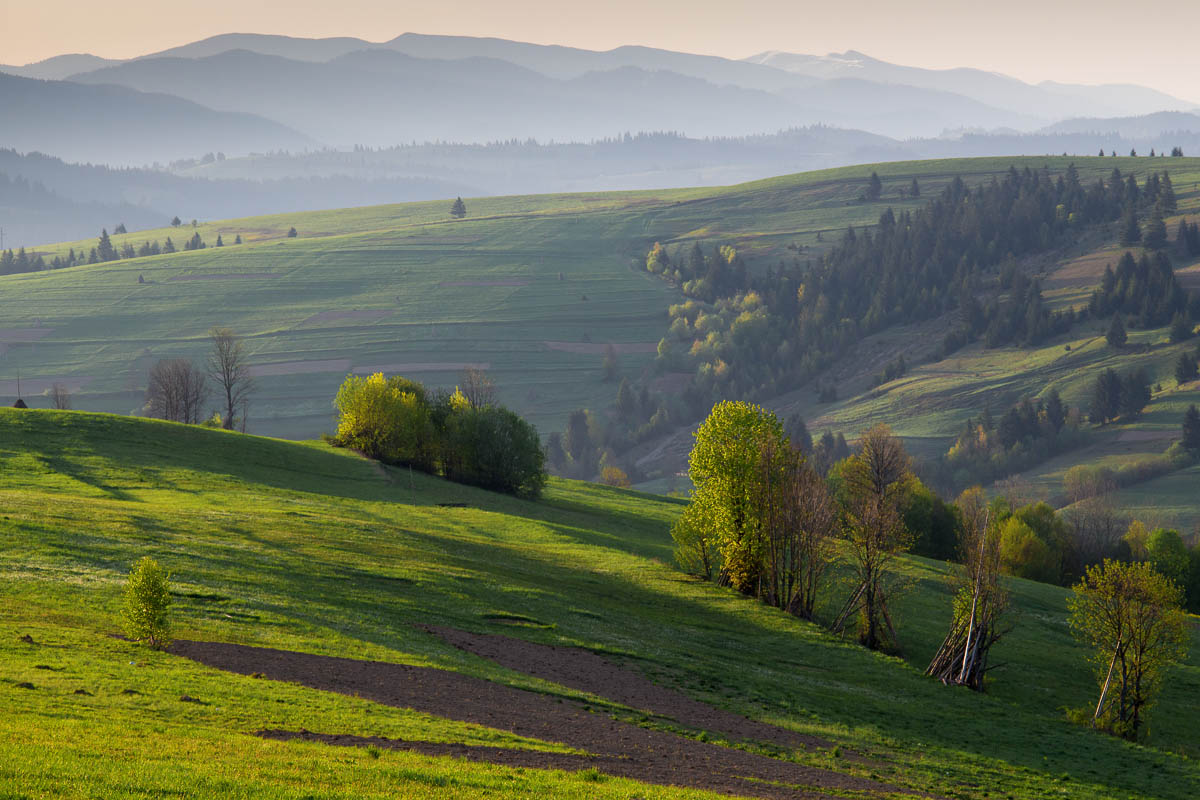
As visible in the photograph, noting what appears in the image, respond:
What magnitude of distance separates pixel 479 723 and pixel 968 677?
1346 inches

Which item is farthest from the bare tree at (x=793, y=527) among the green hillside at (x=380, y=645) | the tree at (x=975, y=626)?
the tree at (x=975, y=626)

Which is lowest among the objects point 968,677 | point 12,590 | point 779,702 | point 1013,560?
point 1013,560

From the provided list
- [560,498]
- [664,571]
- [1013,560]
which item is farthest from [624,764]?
[1013,560]

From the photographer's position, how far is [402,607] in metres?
45.1

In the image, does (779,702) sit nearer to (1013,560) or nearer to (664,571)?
(664,571)

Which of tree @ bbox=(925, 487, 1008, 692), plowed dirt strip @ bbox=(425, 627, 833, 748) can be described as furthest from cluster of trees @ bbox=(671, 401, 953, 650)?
plowed dirt strip @ bbox=(425, 627, 833, 748)

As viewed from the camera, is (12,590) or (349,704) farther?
(12,590)

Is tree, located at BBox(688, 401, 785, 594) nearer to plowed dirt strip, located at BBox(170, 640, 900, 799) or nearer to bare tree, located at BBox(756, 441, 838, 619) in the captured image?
bare tree, located at BBox(756, 441, 838, 619)

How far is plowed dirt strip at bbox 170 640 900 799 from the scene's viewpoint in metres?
28.1

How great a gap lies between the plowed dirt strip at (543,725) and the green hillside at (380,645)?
97 cm

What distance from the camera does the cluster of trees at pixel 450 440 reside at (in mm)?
97250

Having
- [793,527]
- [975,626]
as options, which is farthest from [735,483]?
[975,626]

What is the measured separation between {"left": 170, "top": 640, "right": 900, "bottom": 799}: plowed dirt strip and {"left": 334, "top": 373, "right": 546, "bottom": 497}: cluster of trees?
6138 cm

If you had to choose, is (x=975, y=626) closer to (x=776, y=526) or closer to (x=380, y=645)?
(x=776, y=526)
